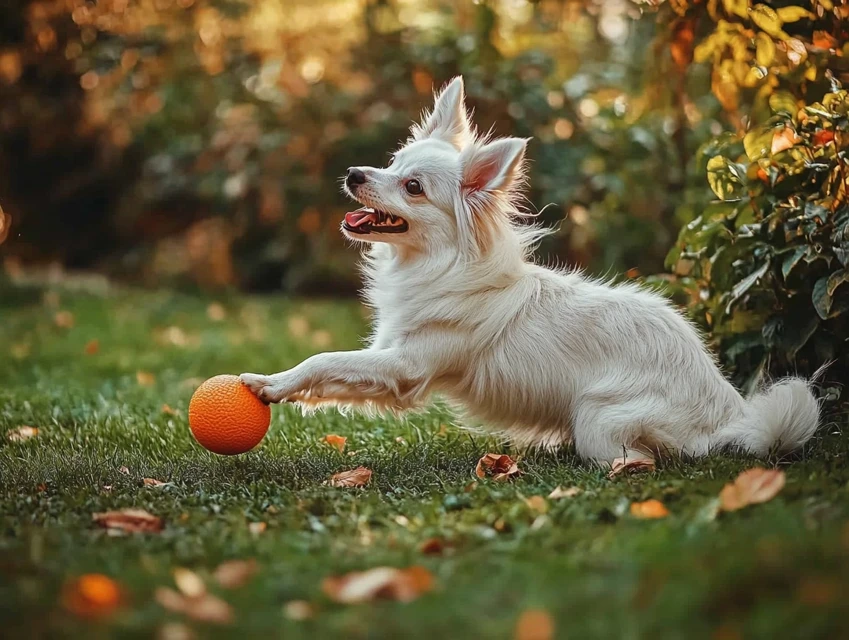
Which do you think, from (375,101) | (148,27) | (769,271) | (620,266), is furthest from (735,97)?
(148,27)

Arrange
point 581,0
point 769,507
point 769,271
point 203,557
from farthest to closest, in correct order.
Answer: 1. point 581,0
2. point 769,271
3. point 769,507
4. point 203,557

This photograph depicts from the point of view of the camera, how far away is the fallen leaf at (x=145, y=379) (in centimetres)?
557

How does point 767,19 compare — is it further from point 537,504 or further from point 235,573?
point 235,573

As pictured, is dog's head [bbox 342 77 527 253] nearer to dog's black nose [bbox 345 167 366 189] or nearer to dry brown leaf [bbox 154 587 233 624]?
dog's black nose [bbox 345 167 366 189]

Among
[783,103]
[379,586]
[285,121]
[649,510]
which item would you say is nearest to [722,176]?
[783,103]

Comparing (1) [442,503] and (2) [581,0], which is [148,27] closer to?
(2) [581,0]

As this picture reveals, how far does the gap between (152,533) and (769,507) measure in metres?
1.67

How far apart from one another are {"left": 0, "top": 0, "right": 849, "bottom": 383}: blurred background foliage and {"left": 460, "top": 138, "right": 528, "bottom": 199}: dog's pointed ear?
1.05m

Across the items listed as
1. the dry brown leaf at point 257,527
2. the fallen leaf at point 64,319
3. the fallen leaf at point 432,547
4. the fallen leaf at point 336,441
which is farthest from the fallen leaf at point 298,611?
the fallen leaf at point 64,319

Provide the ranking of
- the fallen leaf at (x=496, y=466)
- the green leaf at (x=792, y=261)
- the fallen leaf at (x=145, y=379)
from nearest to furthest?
the fallen leaf at (x=496, y=466)
the green leaf at (x=792, y=261)
the fallen leaf at (x=145, y=379)

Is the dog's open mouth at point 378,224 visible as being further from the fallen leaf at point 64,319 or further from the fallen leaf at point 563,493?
the fallen leaf at point 64,319

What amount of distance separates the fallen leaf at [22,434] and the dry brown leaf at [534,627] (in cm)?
289

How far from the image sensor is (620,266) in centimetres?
755

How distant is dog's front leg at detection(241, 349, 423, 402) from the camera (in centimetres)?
347
